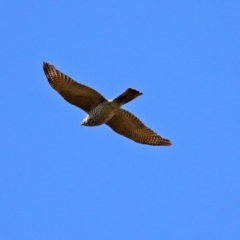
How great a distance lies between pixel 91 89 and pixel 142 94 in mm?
1350

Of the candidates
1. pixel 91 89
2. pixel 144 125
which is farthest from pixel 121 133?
pixel 91 89

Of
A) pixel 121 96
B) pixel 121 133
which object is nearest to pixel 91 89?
pixel 121 96

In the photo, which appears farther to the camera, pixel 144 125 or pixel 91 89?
pixel 144 125

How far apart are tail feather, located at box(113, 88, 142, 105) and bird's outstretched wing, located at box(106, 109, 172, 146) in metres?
0.94

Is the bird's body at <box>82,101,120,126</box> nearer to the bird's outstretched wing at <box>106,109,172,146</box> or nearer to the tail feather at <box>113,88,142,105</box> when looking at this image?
the tail feather at <box>113,88,142,105</box>

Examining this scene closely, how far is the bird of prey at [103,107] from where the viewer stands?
1024 inches

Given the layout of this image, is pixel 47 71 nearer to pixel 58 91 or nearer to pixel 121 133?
pixel 58 91

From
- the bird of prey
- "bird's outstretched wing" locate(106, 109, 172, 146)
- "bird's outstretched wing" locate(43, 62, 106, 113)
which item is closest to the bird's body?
the bird of prey

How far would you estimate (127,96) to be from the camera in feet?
85.7

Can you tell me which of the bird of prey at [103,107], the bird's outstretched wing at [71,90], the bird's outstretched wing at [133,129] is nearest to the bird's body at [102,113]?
the bird of prey at [103,107]

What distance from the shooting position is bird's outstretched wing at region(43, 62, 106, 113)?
26.0 metres

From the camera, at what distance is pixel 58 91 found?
26.2m

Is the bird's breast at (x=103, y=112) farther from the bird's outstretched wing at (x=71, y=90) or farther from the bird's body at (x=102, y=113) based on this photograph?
the bird's outstretched wing at (x=71, y=90)

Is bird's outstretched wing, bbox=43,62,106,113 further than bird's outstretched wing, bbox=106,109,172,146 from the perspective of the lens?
No
